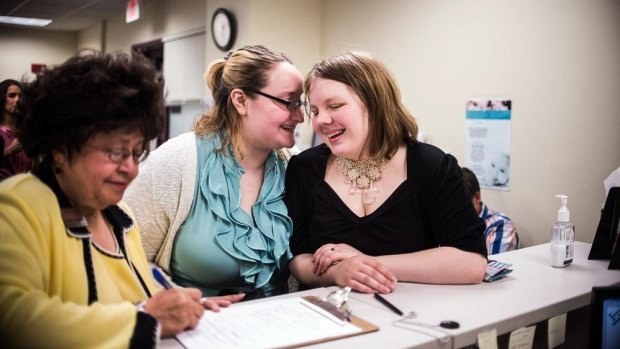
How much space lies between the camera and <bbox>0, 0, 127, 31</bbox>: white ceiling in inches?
273

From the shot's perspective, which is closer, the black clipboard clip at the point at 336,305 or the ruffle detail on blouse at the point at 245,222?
the black clipboard clip at the point at 336,305

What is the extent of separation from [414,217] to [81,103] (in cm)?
102

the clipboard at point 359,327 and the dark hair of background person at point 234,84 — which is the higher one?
the dark hair of background person at point 234,84

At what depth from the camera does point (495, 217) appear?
3.06 meters

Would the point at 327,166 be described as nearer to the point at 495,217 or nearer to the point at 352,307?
the point at 352,307

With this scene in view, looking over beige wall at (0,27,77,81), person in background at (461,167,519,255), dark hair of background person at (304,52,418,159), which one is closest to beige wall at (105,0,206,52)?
beige wall at (0,27,77,81)

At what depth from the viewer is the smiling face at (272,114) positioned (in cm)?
175

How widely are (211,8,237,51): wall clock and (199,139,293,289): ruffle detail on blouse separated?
2.89m

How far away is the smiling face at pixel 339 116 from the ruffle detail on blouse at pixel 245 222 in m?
0.27

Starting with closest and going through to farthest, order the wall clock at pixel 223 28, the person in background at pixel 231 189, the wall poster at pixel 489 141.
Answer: the person in background at pixel 231 189 → the wall poster at pixel 489 141 → the wall clock at pixel 223 28

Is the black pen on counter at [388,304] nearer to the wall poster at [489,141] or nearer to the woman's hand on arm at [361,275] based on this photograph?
the woman's hand on arm at [361,275]

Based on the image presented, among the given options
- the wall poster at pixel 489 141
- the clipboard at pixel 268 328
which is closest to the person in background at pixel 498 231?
the wall poster at pixel 489 141

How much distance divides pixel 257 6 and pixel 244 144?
276 centimetres

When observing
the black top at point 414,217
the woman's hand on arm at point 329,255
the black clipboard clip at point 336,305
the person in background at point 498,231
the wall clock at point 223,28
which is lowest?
the person in background at point 498,231
